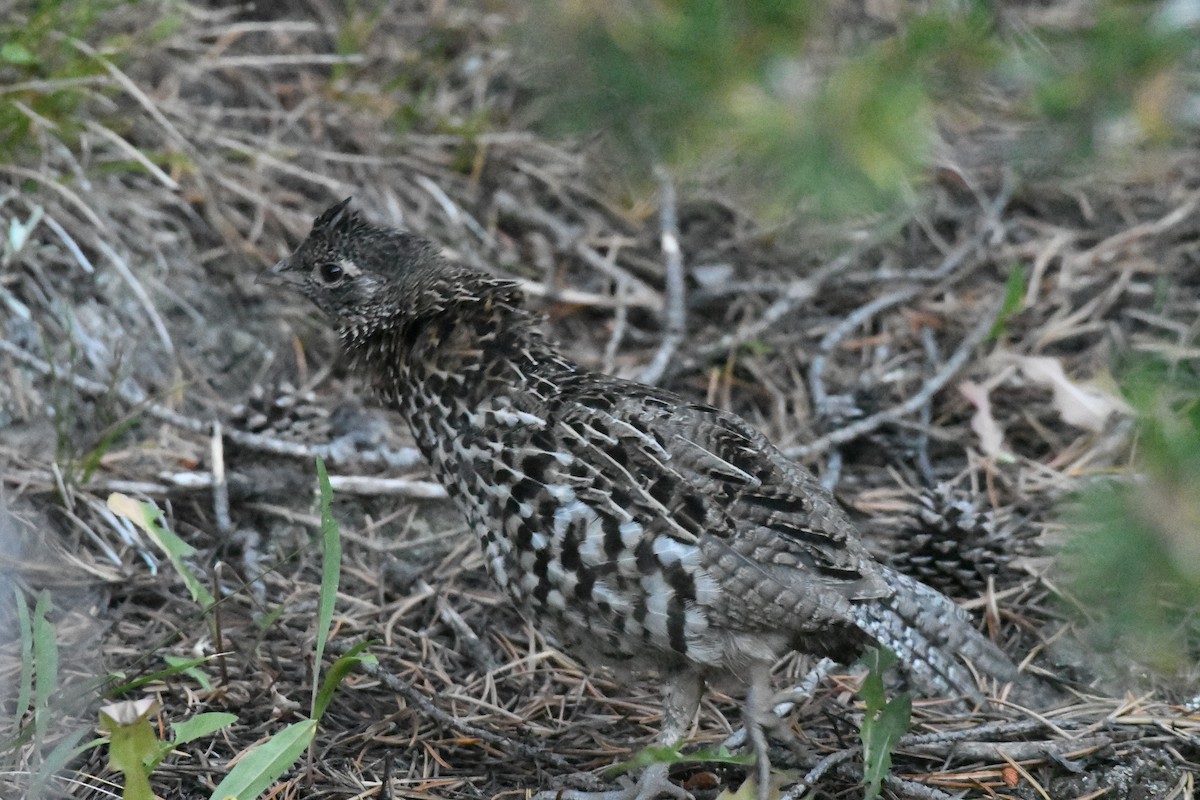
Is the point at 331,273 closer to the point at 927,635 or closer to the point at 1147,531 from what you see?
the point at 927,635

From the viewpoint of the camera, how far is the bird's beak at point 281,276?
14.5 ft

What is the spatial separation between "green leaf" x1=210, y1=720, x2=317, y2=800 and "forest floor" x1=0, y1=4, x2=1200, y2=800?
27 centimetres

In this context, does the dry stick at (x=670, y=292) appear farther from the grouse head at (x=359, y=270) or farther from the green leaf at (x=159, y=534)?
the green leaf at (x=159, y=534)

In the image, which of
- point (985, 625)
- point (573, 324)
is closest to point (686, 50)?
point (985, 625)

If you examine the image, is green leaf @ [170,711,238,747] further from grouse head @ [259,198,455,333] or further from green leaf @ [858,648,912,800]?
green leaf @ [858,648,912,800]

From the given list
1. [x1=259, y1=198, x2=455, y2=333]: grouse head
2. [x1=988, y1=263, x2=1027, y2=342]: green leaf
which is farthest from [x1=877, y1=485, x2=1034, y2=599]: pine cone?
[x1=259, y1=198, x2=455, y2=333]: grouse head

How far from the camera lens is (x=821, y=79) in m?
2.27

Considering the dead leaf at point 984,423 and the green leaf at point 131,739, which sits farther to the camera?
the dead leaf at point 984,423

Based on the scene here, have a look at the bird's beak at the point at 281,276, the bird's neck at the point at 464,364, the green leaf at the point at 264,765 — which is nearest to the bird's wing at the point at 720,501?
the bird's neck at the point at 464,364

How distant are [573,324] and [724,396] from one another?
82 cm

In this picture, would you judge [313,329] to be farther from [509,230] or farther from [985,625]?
[985,625]

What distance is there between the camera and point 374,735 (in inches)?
149

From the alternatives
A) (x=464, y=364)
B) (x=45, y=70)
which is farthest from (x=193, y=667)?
(x=45, y=70)

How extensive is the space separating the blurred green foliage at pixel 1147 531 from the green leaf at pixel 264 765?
1.96 metres
